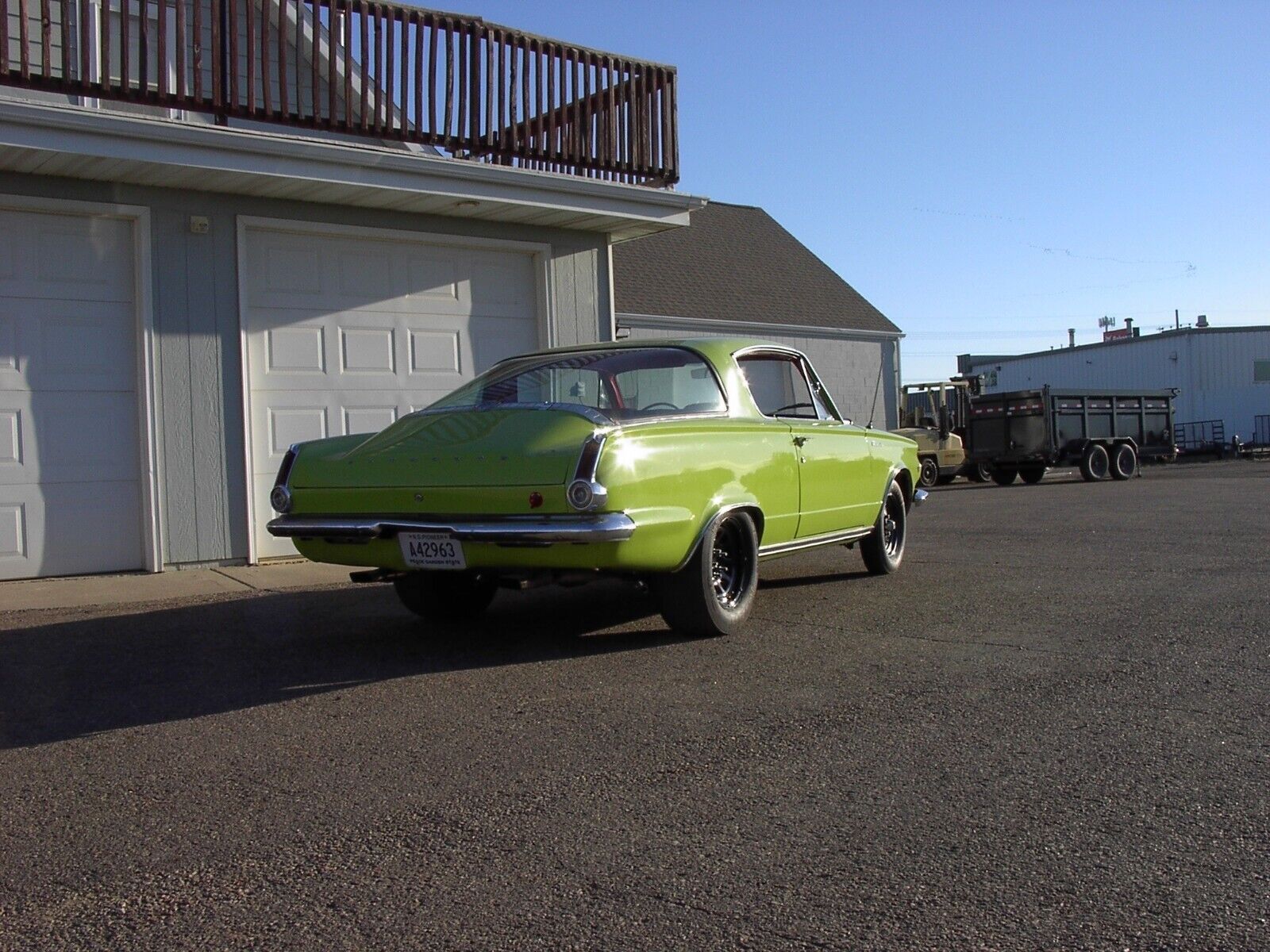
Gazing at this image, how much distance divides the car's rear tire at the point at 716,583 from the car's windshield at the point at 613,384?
2.17 feet

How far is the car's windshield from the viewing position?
6.37m

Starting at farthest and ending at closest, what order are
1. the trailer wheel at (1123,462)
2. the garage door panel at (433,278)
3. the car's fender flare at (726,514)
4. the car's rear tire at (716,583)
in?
the trailer wheel at (1123,462), the garage door panel at (433,278), the car's rear tire at (716,583), the car's fender flare at (726,514)

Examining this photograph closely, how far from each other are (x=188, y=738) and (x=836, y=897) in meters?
2.57

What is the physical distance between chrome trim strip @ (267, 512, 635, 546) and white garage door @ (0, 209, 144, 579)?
3954 millimetres

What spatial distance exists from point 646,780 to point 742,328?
2098cm

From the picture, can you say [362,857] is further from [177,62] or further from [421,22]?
[421,22]

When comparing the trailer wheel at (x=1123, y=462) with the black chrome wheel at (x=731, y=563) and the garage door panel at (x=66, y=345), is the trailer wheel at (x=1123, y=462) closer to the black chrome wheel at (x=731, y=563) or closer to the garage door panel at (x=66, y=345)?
the black chrome wheel at (x=731, y=563)

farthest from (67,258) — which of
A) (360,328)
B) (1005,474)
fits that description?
(1005,474)

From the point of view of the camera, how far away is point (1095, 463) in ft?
78.6

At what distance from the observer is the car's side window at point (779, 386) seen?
702 centimetres

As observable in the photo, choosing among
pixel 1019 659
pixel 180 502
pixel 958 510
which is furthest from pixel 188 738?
pixel 958 510

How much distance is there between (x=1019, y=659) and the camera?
5465 mm

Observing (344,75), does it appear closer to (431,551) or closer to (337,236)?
(337,236)

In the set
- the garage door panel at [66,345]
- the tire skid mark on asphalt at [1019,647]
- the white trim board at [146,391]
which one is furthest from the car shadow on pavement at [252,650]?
the garage door panel at [66,345]
